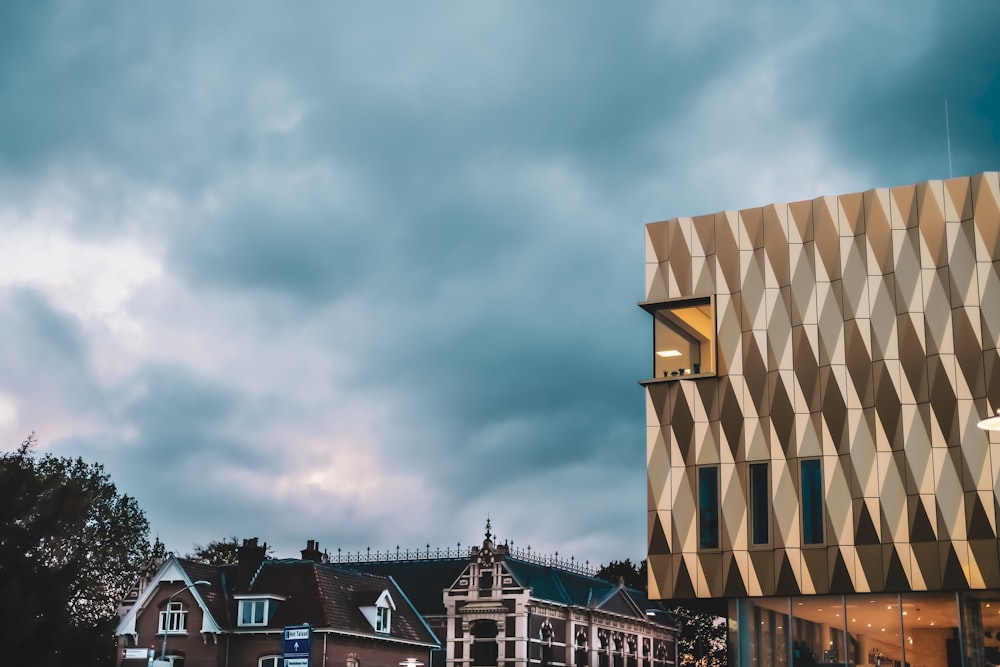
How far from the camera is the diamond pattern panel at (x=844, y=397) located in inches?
1347

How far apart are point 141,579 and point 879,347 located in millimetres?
51376

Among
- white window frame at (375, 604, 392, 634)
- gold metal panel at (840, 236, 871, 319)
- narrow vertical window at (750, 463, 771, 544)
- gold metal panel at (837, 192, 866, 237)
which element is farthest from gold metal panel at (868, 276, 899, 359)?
white window frame at (375, 604, 392, 634)

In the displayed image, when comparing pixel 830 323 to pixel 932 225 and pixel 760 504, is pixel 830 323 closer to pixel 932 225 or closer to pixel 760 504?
pixel 932 225

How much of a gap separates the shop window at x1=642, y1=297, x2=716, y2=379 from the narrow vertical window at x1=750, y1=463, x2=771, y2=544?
365cm

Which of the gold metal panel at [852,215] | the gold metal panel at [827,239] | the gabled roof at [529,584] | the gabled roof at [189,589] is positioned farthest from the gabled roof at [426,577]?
the gold metal panel at [852,215]

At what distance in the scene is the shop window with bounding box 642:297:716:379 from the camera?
38.7 m

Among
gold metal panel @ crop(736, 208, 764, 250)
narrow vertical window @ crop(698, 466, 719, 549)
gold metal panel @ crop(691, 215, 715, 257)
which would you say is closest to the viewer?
narrow vertical window @ crop(698, 466, 719, 549)

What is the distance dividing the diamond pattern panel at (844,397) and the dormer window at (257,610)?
3517 cm

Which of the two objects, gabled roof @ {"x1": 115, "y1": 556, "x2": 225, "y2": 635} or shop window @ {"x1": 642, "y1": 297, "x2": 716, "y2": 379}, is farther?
gabled roof @ {"x1": 115, "y1": 556, "x2": 225, "y2": 635}

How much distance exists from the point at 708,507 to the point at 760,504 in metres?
1.66

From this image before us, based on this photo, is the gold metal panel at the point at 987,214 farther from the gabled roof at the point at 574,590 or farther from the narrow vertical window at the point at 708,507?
the gabled roof at the point at 574,590

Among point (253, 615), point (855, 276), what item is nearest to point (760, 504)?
point (855, 276)

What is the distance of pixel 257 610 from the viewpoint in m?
67.1

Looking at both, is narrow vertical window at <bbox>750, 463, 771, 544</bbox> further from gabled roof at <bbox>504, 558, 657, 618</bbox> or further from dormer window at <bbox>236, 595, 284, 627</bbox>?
gabled roof at <bbox>504, 558, 657, 618</bbox>
